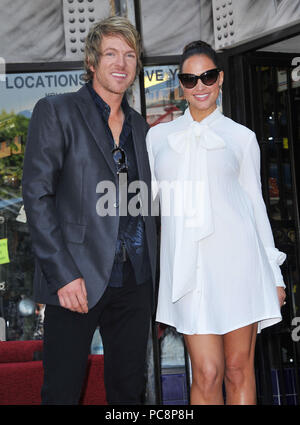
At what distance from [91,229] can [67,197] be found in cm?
16

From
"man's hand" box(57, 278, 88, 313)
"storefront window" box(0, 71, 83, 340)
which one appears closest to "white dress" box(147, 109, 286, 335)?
"man's hand" box(57, 278, 88, 313)

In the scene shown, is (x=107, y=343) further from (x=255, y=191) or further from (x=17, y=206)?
(x=17, y=206)

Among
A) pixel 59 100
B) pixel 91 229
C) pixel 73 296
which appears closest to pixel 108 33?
pixel 59 100

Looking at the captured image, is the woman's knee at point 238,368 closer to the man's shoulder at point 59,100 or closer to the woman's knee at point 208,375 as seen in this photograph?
the woman's knee at point 208,375

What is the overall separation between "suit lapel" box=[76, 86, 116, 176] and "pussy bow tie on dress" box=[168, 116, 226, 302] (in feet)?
1.08

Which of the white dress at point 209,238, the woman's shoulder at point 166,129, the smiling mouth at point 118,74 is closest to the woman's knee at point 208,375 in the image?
the white dress at point 209,238

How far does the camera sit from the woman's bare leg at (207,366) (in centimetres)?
266

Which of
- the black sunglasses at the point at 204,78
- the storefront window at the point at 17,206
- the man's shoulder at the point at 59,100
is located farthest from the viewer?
the storefront window at the point at 17,206

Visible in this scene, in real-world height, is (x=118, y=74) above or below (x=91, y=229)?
above

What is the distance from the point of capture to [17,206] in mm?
4664

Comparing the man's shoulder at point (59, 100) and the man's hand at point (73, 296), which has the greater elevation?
the man's shoulder at point (59, 100)

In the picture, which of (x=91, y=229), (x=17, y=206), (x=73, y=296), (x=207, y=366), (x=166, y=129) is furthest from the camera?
(x=17, y=206)

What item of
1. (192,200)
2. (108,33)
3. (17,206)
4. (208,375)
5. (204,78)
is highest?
(108,33)

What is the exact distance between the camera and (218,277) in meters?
2.70
